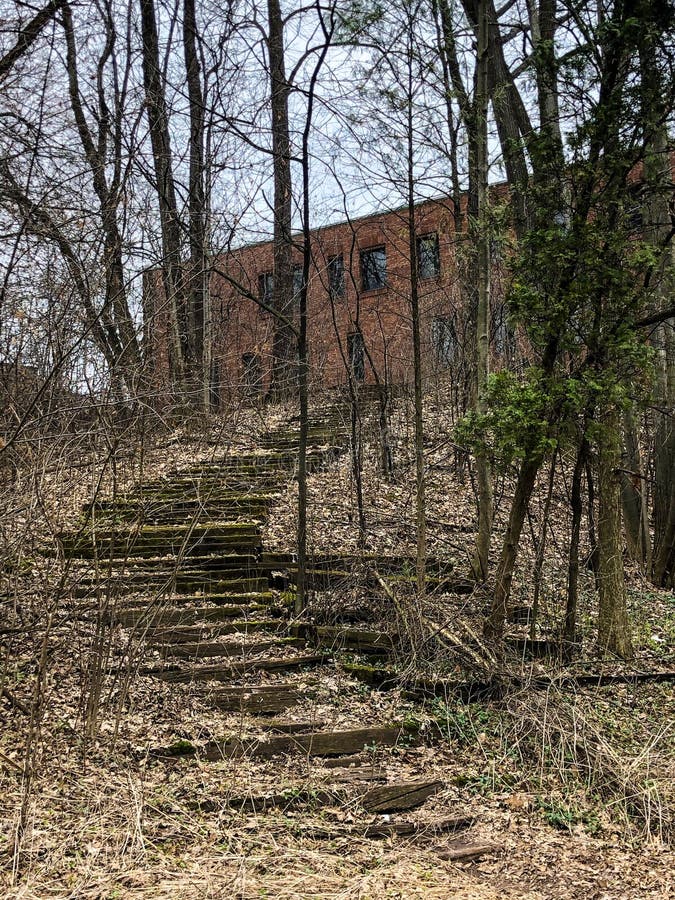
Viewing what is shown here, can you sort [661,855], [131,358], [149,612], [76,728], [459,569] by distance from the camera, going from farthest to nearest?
[459,569], [131,358], [149,612], [76,728], [661,855]

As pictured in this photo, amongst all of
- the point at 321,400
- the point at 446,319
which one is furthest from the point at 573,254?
the point at 321,400

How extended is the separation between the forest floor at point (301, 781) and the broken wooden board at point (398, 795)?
2.7 inches

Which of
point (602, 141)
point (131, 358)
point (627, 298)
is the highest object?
point (602, 141)

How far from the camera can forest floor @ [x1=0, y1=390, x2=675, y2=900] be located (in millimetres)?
3637

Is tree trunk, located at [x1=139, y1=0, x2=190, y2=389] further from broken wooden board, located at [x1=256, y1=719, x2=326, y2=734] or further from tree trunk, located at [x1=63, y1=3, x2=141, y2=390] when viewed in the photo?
broken wooden board, located at [x1=256, y1=719, x2=326, y2=734]

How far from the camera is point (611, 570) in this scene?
6895 millimetres

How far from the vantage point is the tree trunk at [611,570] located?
6832mm

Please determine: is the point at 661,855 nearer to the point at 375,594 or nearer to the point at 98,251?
the point at 375,594

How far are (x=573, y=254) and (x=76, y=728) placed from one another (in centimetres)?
527

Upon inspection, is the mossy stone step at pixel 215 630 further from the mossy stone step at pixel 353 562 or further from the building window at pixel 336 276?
the building window at pixel 336 276

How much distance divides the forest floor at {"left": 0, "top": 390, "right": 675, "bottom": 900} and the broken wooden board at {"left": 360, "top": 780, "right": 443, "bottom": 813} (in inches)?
2.7

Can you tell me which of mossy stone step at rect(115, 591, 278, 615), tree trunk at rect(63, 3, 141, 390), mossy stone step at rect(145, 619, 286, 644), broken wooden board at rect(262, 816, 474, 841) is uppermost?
tree trunk at rect(63, 3, 141, 390)

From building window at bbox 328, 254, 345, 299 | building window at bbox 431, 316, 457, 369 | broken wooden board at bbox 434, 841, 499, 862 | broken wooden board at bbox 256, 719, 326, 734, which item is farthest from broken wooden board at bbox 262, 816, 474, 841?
building window at bbox 431, 316, 457, 369

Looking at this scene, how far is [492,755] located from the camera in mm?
5148
